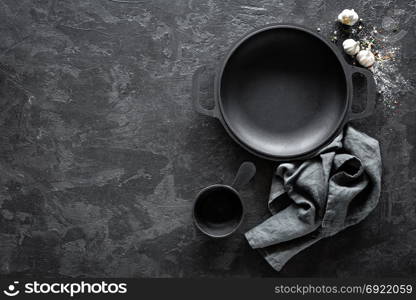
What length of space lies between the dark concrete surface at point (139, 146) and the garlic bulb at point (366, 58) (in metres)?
0.07

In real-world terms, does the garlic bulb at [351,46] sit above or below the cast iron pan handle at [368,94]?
above

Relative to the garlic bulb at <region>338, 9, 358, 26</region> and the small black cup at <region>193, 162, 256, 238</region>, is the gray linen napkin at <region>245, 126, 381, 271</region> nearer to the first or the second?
the small black cup at <region>193, 162, 256, 238</region>

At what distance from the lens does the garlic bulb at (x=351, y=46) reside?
3.09 ft

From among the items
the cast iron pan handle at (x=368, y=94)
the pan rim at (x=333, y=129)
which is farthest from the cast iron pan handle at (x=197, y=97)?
the cast iron pan handle at (x=368, y=94)

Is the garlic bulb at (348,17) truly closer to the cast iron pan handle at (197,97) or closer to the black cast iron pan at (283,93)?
the black cast iron pan at (283,93)

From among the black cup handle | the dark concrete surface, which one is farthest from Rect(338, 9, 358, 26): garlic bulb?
the black cup handle

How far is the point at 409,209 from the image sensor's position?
98 centimetres

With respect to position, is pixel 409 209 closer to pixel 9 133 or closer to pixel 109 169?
→ pixel 109 169

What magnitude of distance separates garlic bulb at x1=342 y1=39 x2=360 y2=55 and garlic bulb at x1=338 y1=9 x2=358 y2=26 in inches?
1.5

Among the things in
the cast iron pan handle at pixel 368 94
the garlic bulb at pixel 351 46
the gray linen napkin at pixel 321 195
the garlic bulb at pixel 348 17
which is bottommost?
the gray linen napkin at pixel 321 195

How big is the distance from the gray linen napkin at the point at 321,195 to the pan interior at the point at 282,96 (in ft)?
0.16

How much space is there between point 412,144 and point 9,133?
837 mm

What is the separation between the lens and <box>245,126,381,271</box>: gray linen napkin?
2.99ft

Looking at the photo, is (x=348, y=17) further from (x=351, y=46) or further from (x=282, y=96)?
(x=282, y=96)
